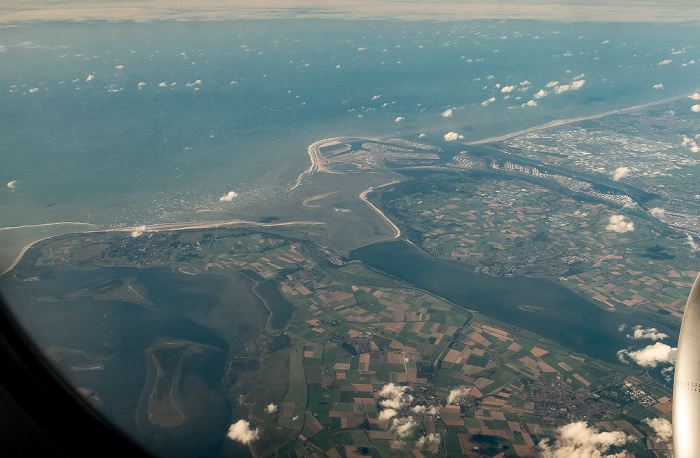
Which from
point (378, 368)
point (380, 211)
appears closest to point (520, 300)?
point (378, 368)

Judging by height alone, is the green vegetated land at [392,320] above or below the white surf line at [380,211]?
above

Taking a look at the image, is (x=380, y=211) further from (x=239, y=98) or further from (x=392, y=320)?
(x=239, y=98)

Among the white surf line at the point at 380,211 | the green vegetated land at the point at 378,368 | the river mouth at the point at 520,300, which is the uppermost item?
the green vegetated land at the point at 378,368

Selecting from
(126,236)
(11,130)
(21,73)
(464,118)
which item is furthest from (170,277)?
(21,73)

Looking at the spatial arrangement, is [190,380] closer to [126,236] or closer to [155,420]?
[155,420]

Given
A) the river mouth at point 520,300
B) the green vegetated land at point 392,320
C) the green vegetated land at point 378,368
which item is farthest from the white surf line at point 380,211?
the green vegetated land at point 378,368

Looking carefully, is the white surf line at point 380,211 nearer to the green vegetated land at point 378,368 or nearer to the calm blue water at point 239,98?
the green vegetated land at point 378,368

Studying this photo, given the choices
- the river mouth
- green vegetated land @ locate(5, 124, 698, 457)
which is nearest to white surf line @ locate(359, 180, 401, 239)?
green vegetated land @ locate(5, 124, 698, 457)
